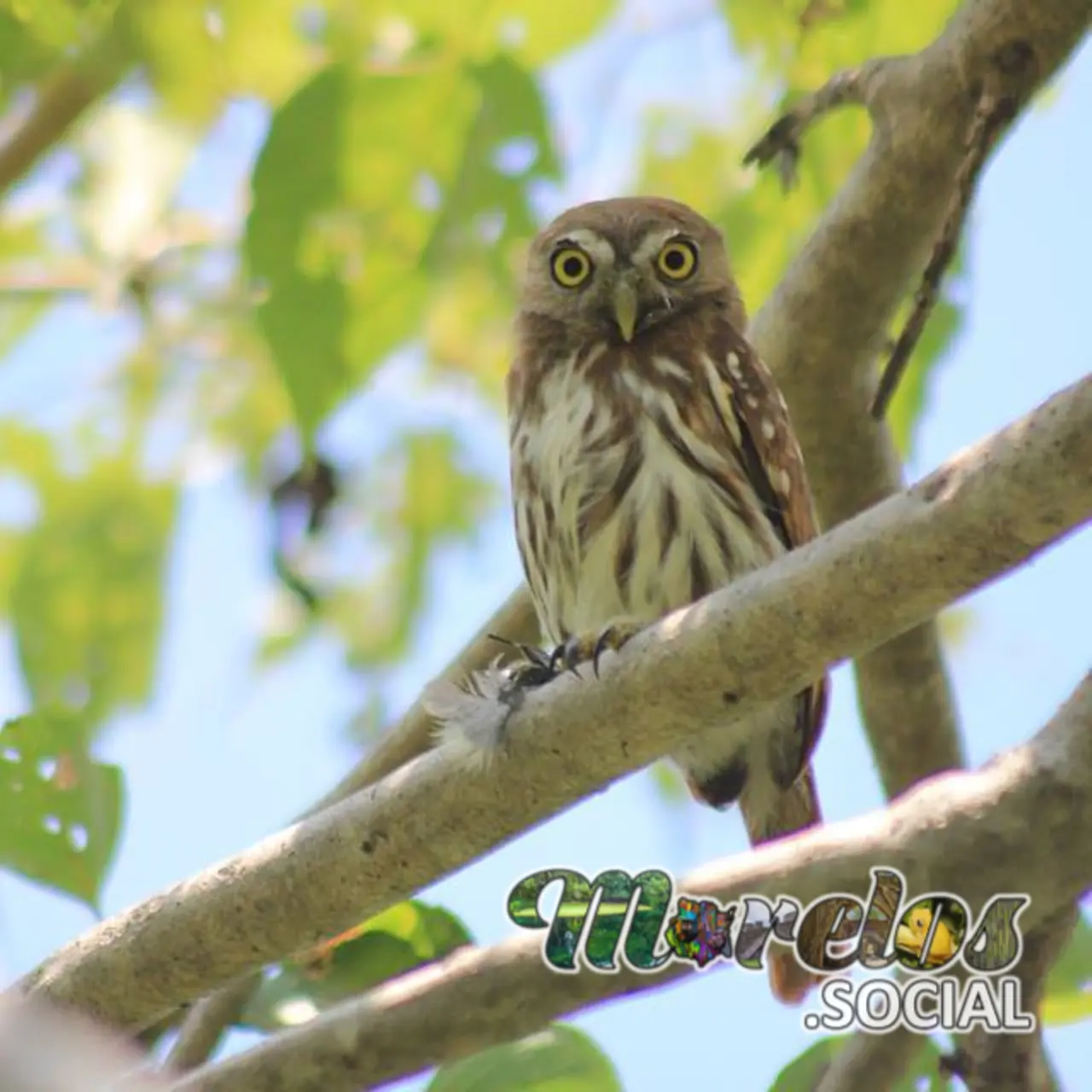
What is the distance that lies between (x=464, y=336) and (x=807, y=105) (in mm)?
1838

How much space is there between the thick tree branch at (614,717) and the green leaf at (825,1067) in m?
0.55

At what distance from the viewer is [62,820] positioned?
2.66 meters

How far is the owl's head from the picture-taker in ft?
13.3

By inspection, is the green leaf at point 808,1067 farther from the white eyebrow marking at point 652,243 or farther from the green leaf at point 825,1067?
the white eyebrow marking at point 652,243

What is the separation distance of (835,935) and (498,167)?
1328 mm

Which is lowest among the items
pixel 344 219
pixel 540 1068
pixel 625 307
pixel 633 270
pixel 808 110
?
pixel 540 1068

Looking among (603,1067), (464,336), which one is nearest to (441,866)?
(603,1067)

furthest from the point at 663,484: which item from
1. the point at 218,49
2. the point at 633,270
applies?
the point at 218,49

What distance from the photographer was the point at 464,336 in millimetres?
4906

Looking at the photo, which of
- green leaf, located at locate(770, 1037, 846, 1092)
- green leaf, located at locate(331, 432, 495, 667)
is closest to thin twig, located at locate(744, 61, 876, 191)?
green leaf, located at locate(770, 1037, 846, 1092)

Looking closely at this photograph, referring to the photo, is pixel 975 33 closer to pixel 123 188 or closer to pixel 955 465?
pixel 955 465

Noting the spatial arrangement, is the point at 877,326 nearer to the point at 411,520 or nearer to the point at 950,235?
the point at 950,235

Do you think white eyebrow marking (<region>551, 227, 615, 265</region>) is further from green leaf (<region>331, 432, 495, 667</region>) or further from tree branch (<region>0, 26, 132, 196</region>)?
tree branch (<region>0, 26, 132, 196</region>)

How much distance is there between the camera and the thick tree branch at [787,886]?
2.08m
